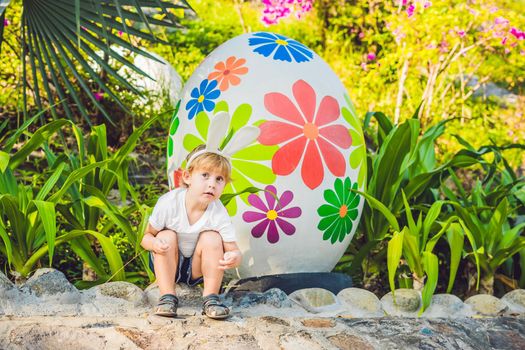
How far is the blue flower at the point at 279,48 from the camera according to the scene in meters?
2.96

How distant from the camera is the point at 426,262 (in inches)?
115

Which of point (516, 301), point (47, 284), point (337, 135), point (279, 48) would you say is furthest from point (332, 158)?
point (47, 284)

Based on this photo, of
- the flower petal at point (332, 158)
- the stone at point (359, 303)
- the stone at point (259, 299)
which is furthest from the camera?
the flower petal at point (332, 158)

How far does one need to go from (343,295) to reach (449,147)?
12.1ft

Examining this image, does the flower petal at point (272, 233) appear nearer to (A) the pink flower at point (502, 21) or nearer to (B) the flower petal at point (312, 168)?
(B) the flower petal at point (312, 168)

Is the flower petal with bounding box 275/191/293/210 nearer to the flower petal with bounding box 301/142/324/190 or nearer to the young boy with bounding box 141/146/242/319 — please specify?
the flower petal with bounding box 301/142/324/190

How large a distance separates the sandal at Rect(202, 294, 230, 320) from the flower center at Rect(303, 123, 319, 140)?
0.76 m

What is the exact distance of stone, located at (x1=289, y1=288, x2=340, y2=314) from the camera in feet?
8.87

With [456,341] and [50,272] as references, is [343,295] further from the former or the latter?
[50,272]

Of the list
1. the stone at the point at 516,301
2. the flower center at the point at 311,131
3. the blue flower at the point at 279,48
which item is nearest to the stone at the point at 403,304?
the stone at the point at 516,301

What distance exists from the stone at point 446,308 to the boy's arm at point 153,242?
3.58 ft

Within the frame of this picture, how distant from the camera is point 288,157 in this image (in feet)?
9.17

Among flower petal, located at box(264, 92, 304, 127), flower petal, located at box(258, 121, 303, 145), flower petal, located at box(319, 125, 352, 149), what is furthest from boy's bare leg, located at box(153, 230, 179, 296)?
flower petal, located at box(319, 125, 352, 149)

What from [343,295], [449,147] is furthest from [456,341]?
[449,147]
